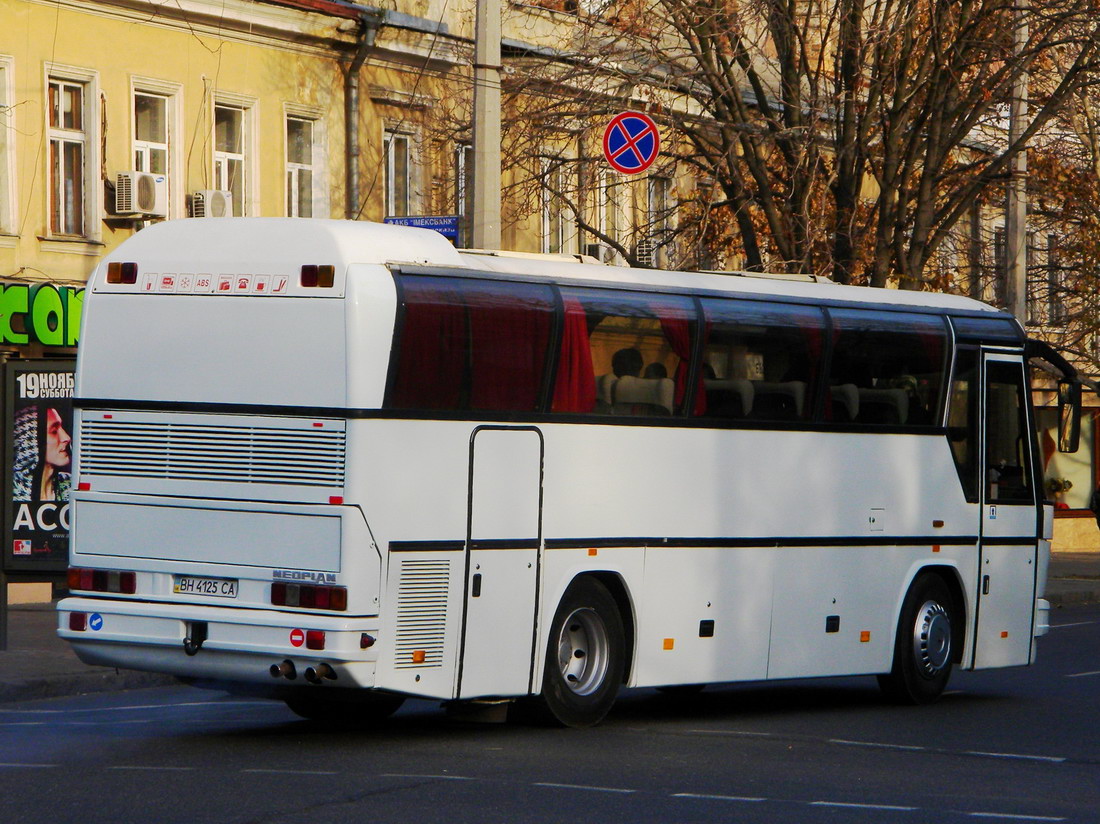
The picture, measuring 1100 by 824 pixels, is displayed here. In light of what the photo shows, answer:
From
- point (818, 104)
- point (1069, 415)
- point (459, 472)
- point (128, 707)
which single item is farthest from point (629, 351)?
point (818, 104)

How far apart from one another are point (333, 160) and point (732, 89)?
5620 millimetres

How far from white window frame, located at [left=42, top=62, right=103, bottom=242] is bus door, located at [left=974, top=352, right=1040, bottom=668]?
39.3 feet

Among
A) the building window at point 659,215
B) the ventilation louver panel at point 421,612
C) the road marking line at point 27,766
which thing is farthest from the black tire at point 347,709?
the building window at point 659,215

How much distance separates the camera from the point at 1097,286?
33.9 m

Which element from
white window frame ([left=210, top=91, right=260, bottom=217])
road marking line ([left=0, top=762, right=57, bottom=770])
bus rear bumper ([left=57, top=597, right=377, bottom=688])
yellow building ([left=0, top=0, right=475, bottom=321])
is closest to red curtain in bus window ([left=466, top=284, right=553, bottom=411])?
bus rear bumper ([left=57, top=597, right=377, bottom=688])

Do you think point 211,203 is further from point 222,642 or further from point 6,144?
point 222,642

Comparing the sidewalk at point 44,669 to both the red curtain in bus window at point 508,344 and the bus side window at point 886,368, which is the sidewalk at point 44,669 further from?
the bus side window at point 886,368

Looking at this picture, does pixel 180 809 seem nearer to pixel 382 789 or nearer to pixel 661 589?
pixel 382 789

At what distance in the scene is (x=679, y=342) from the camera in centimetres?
1265

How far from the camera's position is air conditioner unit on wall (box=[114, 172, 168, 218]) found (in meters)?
23.4

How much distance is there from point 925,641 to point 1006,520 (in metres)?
1.33

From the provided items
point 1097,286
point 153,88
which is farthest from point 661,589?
point 1097,286

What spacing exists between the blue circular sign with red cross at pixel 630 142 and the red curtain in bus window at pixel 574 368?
8.84 m

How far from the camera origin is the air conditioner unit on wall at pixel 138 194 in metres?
23.4
